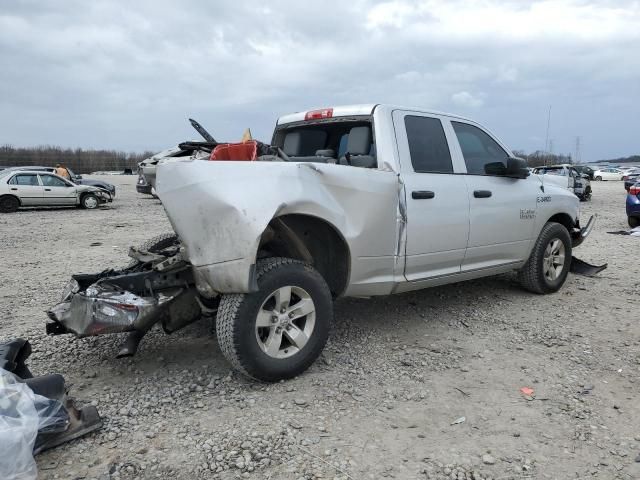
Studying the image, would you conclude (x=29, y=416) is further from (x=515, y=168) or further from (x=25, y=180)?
(x=25, y=180)

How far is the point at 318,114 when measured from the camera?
4902mm

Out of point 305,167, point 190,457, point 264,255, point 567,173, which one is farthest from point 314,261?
point 567,173

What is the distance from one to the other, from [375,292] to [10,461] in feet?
8.66

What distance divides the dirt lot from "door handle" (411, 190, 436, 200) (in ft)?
4.06

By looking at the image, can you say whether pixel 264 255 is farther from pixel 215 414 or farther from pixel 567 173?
pixel 567 173

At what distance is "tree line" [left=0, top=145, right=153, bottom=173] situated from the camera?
58438mm

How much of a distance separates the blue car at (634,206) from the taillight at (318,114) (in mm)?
10106

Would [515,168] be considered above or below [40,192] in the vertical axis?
above

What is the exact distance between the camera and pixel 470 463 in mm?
2758

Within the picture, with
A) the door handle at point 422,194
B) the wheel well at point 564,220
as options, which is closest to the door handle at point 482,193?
the door handle at point 422,194

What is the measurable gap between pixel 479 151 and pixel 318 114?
162 centimetres

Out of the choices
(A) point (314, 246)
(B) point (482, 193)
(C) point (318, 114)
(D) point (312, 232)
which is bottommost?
(A) point (314, 246)

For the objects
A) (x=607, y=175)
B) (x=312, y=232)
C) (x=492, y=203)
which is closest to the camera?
(x=312, y=232)

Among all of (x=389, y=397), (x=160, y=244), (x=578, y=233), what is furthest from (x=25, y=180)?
(x=389, y=397)
